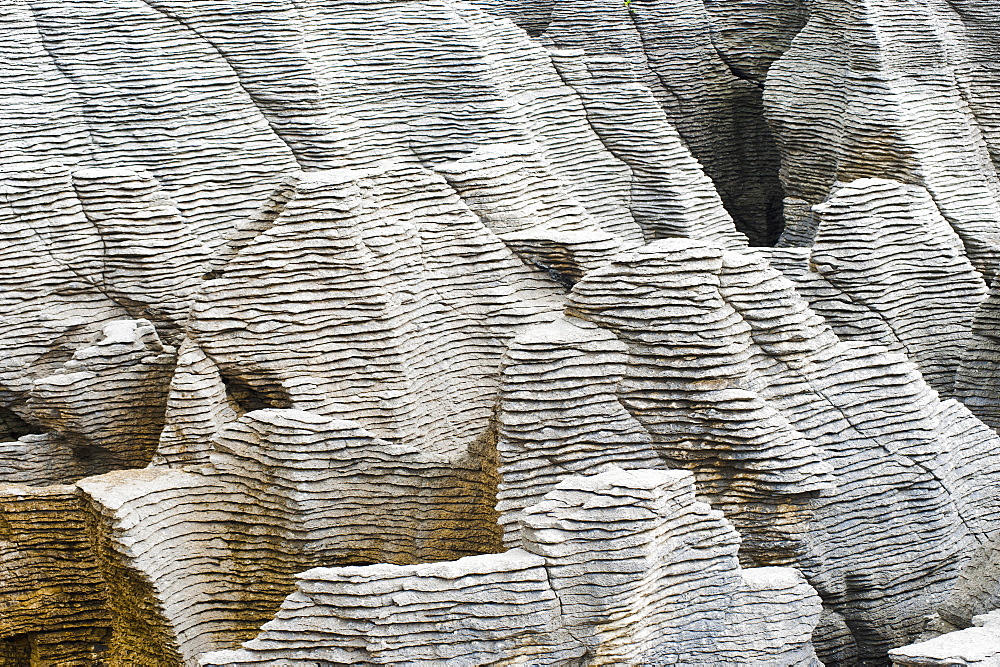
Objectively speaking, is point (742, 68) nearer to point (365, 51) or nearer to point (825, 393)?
point (365, 51)

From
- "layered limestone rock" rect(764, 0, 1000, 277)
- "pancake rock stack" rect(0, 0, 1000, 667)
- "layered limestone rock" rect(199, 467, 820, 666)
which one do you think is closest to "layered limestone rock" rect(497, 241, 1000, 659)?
"pancake rock stack" rect(0, 0, 1000, 667)

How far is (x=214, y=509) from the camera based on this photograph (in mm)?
11289

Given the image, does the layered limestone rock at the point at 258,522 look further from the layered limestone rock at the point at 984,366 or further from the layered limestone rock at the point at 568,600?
the layered limestone rock at the point at 984,366

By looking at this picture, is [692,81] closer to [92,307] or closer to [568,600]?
[92,307]

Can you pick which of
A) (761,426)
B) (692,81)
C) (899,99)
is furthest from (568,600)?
(692,81)

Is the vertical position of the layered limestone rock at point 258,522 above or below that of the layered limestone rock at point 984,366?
below

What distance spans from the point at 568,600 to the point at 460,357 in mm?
3449

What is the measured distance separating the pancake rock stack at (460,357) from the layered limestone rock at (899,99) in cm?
5

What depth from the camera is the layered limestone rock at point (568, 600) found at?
30.5ft

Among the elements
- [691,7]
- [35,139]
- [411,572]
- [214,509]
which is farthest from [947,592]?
[35,139]

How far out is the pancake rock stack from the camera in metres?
9.94

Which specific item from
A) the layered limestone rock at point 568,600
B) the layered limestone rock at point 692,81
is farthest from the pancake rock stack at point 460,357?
the layered limestone rock at point 692,81

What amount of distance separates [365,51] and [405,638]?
7.54 metres

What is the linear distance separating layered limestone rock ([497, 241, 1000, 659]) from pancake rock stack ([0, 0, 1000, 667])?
0.03m
